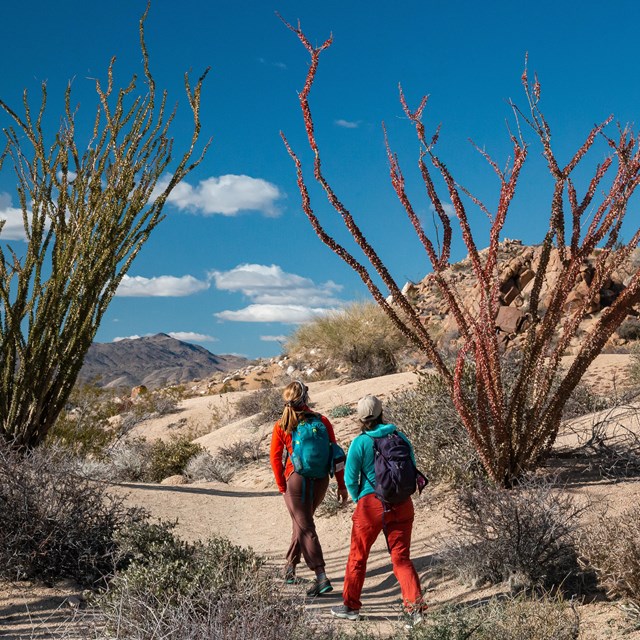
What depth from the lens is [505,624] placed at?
201 inches

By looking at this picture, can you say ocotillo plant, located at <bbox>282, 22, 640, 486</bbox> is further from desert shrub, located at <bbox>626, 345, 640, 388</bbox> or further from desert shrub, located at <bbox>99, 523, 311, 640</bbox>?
desert shrub, located at <bbox>626, 345, 640, 388</bbox>

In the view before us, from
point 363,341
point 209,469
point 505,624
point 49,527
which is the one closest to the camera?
point 505,624

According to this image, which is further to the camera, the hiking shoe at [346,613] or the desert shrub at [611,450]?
the desert shrub at [611,450]

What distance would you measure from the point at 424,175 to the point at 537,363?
2577 millimetres

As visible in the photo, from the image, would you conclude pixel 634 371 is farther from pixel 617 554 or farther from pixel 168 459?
pixel 617 554

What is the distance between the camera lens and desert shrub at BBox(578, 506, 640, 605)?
221 inches

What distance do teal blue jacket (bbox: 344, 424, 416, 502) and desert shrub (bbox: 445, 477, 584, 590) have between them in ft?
4.27

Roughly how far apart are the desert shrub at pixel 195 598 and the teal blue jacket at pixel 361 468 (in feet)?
3.03

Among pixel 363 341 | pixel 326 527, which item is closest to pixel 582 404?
pixel 326 527

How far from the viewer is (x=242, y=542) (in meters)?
9.94

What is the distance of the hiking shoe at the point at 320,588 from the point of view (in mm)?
6875

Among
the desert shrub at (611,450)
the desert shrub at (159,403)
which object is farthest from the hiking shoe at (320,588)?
the desert shrub at (159,403)

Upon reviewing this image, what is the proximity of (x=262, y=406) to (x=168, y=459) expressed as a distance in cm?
376

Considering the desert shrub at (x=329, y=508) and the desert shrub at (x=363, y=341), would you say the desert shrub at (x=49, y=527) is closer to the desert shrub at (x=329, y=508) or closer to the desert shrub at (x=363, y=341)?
the desert shrub at (x=329, y=508)
